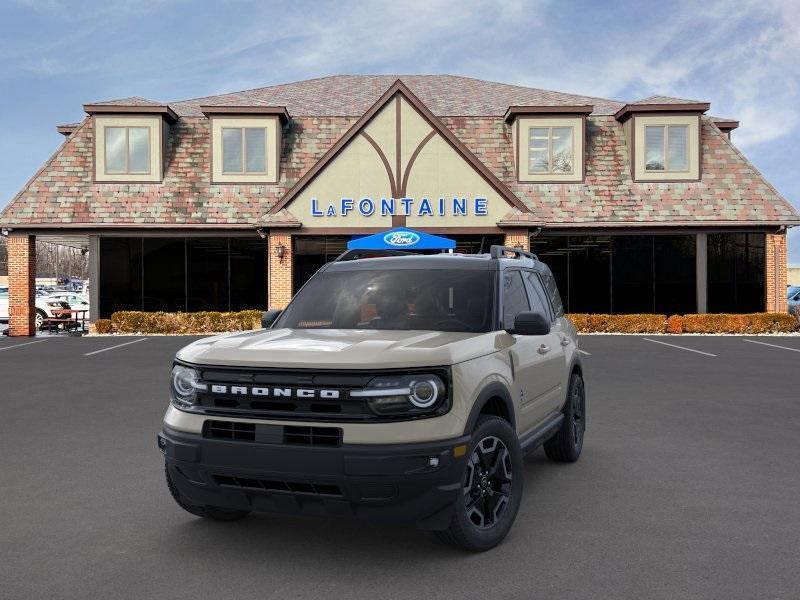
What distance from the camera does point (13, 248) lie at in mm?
23344

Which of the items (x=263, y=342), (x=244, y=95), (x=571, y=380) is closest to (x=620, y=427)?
(x=571, y=380)

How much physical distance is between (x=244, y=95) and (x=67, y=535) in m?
28.0

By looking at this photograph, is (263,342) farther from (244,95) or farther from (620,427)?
(244,95)

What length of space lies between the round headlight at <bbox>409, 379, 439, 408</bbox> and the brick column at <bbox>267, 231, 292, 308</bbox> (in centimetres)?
1941

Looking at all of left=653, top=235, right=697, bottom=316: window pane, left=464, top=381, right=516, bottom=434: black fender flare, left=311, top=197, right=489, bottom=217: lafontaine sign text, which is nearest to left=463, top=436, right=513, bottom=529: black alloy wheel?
left=464, top=381, right=516, bottom=434: black fender flare

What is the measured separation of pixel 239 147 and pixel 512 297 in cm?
2038

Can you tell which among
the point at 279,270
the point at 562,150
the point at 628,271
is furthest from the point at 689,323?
the point at 279,270

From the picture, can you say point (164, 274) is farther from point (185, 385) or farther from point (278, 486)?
point (278, 486)

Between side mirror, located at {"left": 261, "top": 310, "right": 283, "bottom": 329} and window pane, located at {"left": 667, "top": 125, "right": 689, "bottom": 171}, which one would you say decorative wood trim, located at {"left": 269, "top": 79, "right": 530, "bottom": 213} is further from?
side mirror, located at {"left": 261, "top": 310, "right": 283, "bottom": 329}

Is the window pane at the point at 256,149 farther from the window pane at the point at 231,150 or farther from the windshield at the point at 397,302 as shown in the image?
the windshield at the point at 397,302

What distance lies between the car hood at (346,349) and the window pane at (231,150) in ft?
67.6

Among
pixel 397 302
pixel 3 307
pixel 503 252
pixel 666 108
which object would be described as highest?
pixel 666 108

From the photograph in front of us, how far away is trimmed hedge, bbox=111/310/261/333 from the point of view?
2317 cm

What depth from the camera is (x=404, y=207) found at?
2317 centimetres
